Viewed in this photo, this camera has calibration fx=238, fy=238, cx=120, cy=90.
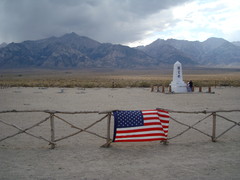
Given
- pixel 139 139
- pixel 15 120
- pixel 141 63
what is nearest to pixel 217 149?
pixel 139 139

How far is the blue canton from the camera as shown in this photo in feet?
21.9

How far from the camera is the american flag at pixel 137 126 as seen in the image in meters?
6.66

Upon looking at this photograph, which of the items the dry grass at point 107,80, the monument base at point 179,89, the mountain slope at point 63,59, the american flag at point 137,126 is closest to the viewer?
the american flag at point 137,126

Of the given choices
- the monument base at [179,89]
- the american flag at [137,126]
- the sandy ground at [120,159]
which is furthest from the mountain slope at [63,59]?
the american flag at [137,126]

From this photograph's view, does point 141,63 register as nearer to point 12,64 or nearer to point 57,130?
point 12,64

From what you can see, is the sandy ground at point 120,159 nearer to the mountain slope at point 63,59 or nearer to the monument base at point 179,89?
the monument base at point 179,89

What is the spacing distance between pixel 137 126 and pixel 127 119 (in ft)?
1.13

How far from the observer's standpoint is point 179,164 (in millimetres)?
5680

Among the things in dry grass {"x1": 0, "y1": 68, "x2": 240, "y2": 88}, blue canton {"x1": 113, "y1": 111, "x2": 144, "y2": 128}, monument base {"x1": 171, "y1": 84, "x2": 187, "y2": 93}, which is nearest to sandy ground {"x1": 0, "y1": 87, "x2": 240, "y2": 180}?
blue canton {"x1": 113, "y1": 111, "x2": 144, "y2": 128}

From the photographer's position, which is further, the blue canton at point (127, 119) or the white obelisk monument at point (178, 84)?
the white obelisk monument at point (178, 84)

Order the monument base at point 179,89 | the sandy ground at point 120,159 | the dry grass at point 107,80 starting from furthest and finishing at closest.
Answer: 1. the dry grass at point 107,80
2. the monument base at point 179,89
3. the sandy ground at point 120,159

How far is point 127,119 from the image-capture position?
6.69m

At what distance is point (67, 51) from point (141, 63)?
193 ft

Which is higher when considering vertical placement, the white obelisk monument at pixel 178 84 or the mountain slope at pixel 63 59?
the mountain slope at pixel 63 59
